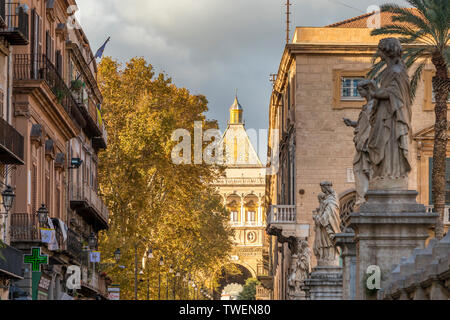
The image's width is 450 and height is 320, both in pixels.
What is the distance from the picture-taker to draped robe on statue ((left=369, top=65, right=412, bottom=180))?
629 inches

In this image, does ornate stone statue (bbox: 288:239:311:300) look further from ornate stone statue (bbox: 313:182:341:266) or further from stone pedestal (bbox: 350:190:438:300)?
stone pedestal (bbox: 350:190:438:300)

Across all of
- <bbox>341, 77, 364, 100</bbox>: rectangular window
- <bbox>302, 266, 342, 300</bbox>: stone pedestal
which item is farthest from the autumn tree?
<bbox>302, 266, 342, 300</bbox>: stone pedestal

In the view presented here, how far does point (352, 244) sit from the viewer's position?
18.2 meters

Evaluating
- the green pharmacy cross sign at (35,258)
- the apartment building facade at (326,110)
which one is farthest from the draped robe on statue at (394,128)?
the apartment building facade at (326,110)

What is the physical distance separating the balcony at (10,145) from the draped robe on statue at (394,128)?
521 inches

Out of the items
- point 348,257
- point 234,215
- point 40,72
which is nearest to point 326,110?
point 40,72

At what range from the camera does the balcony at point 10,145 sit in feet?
91.6

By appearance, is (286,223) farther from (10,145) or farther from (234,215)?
(234,215)

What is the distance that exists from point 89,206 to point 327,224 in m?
22.0

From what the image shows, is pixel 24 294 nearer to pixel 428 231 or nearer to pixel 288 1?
pixel 428 231

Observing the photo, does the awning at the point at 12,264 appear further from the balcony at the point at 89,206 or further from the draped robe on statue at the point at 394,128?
the balcony at the point at 89,206

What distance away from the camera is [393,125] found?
16.0 m

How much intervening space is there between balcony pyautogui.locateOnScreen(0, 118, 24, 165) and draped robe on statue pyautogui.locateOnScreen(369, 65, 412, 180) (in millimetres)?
13223

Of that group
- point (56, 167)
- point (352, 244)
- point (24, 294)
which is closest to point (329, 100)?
point (56, 167)
